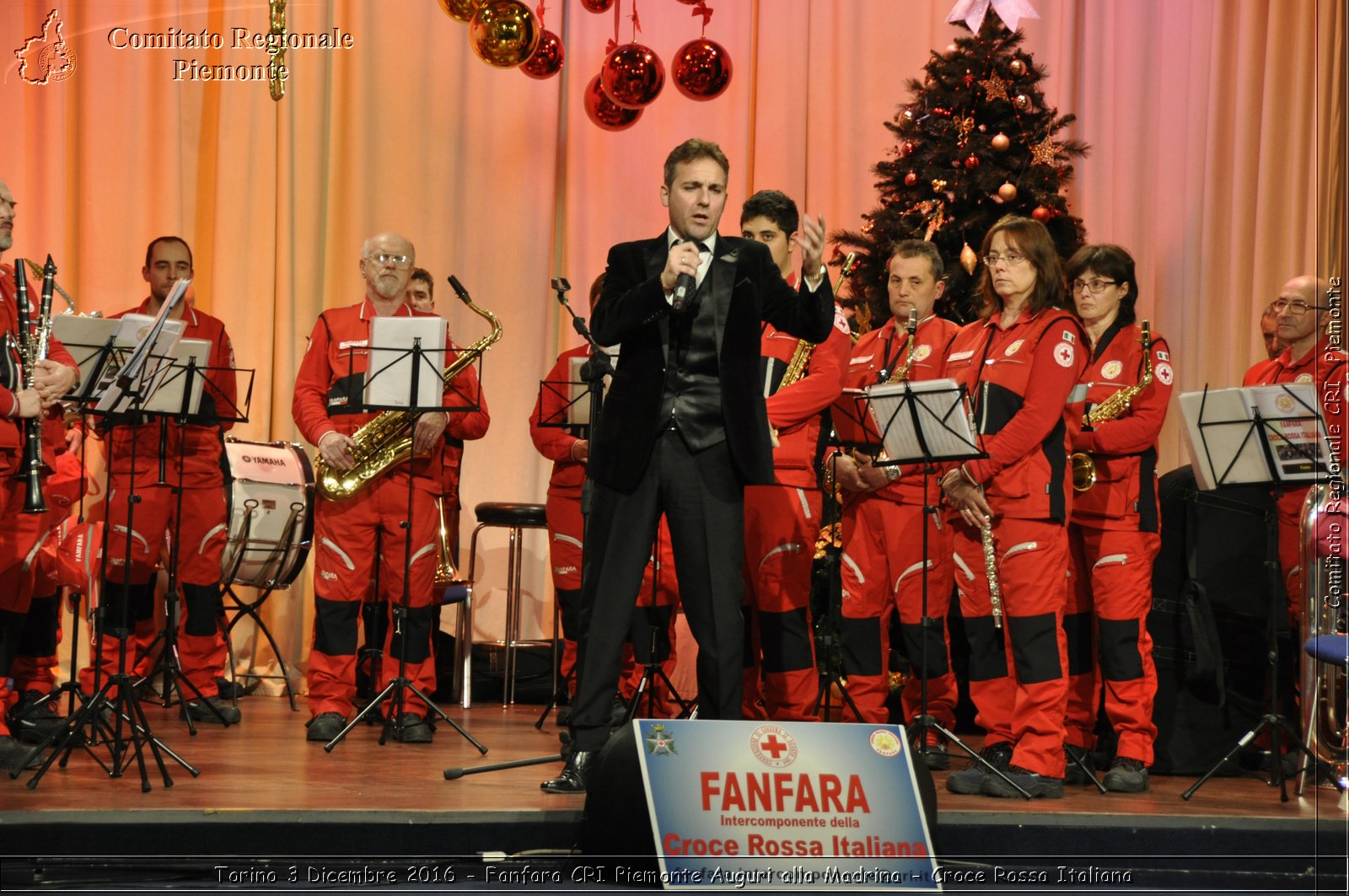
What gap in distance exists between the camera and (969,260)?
21.1 feet

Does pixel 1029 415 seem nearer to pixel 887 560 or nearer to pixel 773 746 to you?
pixel 887 560

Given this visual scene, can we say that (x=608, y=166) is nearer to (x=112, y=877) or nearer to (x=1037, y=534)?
(x=1037, y=534)

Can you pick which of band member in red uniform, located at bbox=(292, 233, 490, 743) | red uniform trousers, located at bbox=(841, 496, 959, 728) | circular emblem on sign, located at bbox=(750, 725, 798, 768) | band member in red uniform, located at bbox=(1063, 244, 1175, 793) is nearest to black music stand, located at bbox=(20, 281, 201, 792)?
band member in red uniform, located at bbox=(292, 233, 490, 743)

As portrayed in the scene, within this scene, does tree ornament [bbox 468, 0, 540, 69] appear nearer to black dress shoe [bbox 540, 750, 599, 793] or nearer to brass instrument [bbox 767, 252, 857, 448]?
brass instrument [bbox 767, 252, 857, 448]

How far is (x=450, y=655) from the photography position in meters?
7.15

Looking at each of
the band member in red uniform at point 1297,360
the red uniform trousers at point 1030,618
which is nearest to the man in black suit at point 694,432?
the red uniform trousers at point 1030,618

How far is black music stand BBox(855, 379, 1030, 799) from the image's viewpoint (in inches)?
167

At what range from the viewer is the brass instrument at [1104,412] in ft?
16.4

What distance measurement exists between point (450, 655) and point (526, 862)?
350 cm

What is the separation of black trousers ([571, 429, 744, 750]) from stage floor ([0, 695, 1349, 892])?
1.56 ft

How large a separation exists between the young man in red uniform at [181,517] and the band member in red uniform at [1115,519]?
138 inches

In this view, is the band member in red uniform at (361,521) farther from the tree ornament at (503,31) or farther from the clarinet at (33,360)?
the tree ornament at (503,31)

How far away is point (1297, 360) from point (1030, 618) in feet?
6.54

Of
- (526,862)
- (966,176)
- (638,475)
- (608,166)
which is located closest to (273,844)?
(526,862)
